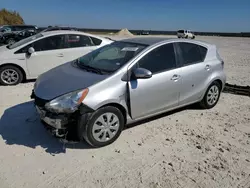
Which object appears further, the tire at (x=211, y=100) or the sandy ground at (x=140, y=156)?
the tire at (x=211, y=100)

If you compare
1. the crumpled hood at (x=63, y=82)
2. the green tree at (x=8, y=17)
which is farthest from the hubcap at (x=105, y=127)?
the green tree at (x=8, y=17)

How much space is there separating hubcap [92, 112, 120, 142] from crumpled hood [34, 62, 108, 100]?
0.55 metres

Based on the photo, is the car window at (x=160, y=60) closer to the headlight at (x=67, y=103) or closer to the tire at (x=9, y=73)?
the headlight at (x=67, y=103)

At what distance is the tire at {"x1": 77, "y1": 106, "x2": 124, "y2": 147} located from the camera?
10.8 feet

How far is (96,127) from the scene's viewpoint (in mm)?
3439

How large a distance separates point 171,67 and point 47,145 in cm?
247

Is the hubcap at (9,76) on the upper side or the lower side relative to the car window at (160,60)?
lower

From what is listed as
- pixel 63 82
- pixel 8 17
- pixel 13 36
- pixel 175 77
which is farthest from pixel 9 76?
pixel 8 17

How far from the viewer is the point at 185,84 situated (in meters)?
4.45

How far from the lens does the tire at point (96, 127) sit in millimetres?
3293

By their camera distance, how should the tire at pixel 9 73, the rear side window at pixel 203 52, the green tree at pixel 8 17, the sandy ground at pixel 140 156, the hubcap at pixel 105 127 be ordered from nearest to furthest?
the sandy ground at pixel 140 156 < the hubcap at pixel 105 127 < the rear side window at pixel 203 52 < the tire at pixel 9 73 < the green tree at pixel 8 17

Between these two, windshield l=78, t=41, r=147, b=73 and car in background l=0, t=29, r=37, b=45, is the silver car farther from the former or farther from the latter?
car in background l=0, t=29, r=37, b=45

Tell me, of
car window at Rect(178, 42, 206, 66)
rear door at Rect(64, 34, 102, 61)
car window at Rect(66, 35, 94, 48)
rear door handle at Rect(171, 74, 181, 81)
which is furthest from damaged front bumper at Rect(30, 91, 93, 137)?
car window at Rect(66, 35, 94, 48)

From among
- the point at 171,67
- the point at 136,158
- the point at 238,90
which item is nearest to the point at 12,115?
the point at 136,158
